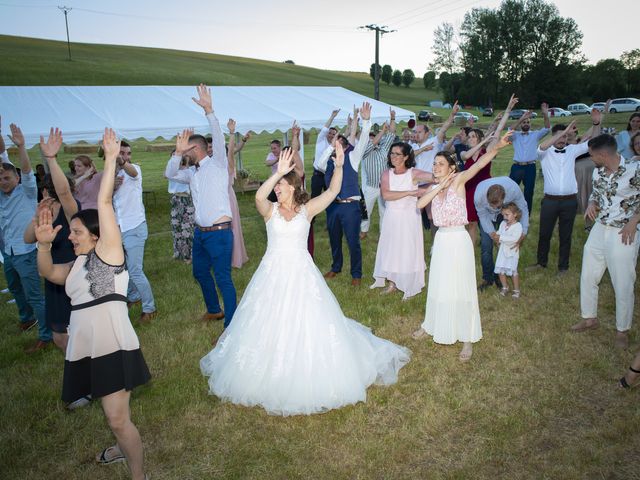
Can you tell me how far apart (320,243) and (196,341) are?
529 cm

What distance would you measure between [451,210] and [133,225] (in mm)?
4497

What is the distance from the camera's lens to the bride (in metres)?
4.70

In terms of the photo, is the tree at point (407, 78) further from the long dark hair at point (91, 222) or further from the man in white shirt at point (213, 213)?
the long dark hair at point (91, 222)

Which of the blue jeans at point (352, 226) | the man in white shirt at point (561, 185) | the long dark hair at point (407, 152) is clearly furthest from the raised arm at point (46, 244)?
the man in white shirt at point (561, 185)

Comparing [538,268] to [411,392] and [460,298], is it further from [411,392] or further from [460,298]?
[411,392]

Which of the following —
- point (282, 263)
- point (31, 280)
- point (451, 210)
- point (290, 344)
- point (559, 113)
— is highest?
point (559, 113)

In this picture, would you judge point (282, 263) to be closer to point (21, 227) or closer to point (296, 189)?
point (296, 189)

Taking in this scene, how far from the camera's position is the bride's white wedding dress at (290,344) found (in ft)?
15.4

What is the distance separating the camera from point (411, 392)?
5.12 meters

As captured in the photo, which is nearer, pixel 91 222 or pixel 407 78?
pixel 91 222

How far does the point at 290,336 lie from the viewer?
4.79m

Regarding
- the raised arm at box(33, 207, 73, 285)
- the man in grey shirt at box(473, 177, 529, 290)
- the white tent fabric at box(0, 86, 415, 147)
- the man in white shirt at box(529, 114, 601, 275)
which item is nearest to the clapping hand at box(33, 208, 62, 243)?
the raised arm at box(33, 207, 73, 285)

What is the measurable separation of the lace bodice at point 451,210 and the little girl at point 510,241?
211 centimetres

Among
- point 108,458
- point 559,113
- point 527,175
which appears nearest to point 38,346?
point 108,458
